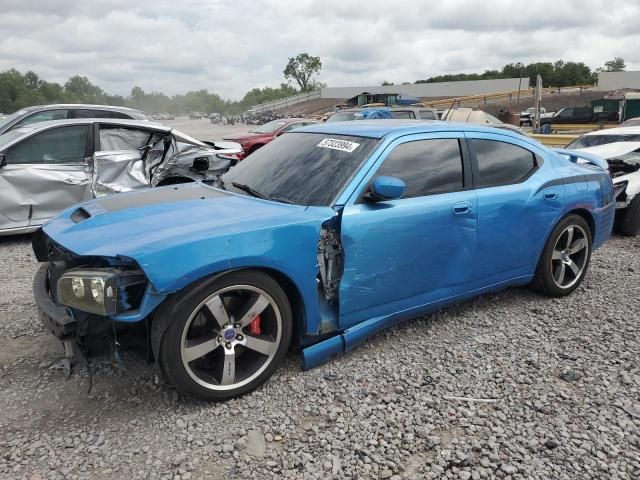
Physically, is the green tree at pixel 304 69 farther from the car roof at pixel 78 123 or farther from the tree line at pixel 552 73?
the car roof at pixel 78 123

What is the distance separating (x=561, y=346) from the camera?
359cm

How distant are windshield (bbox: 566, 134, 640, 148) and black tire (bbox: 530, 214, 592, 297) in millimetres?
4659

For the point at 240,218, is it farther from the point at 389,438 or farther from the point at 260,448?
the point at 389,438

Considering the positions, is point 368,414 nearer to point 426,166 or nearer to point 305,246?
point 305,246

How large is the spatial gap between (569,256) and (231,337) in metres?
3.14

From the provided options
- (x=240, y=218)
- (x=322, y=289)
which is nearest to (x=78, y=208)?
(x=240, y=218)

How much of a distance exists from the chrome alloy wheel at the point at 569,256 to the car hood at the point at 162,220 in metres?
2.35

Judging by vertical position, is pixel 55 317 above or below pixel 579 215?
below

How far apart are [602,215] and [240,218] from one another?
136 inches

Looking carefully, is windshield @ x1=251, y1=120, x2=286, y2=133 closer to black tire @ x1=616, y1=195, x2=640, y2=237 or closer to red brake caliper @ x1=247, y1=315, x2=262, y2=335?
black tire @ x1=616, y1=195, x2=640, y2=237

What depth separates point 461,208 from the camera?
3.52 metres

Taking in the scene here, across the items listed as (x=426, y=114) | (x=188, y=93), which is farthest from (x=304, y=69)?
(x=426, y=114)

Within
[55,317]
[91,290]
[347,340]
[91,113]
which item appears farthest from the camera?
[91,113]

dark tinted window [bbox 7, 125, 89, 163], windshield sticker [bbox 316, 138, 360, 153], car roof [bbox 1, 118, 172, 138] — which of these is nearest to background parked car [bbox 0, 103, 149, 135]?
car roof [bbox 1, 118, 172, 138]
